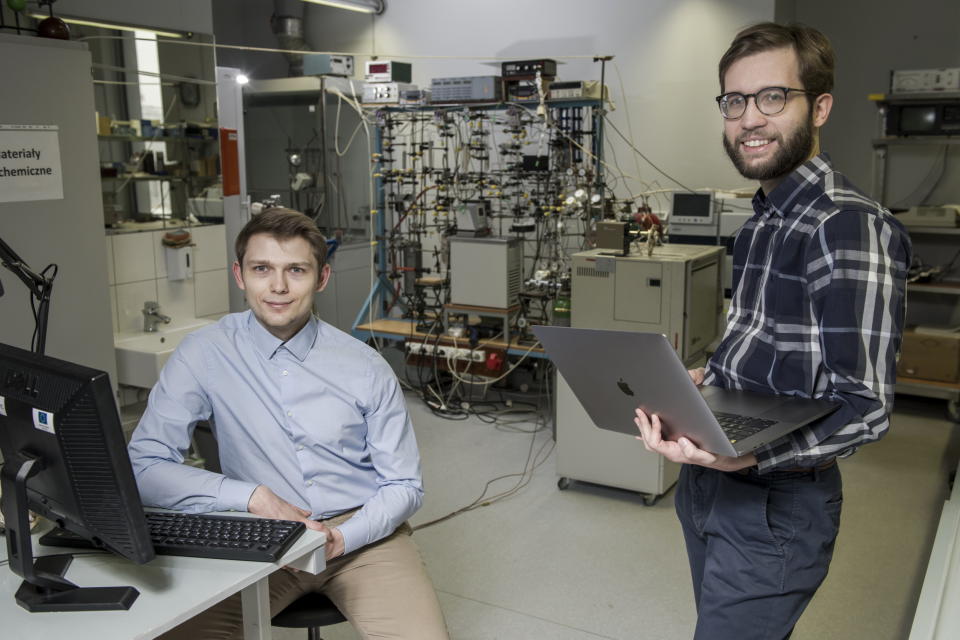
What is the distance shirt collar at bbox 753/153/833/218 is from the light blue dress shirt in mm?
909

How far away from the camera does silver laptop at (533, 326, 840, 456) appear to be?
4.04 ft

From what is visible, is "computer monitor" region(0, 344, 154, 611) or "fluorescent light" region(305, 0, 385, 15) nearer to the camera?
"computer monitor" region(0, 344, 154, 611)

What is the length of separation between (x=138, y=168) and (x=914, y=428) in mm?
4329

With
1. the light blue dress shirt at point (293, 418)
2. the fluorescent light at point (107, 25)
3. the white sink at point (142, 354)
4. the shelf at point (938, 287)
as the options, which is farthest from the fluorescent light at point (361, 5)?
the light blue dress shirt at point (293, 418)

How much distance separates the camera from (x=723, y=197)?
5.04 metres

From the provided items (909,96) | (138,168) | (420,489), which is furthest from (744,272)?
(909,96)

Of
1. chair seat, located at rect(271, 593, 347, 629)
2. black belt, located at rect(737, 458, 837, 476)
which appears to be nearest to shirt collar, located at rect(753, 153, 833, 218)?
black belt, located at rect(737, 458, 837, 476)

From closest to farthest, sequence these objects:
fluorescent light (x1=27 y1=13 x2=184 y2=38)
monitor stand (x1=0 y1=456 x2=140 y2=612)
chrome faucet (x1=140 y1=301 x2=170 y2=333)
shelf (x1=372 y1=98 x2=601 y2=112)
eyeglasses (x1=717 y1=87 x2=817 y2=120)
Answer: monitor stand (x1=0 y1=456 x2=140 y2=612)
eyeglasses (x1=717 y1=87 x2=817 y2=120)
fluorescent light (x1=27 y1=13 x2=184 y2=38)
chrome faucet (x1=140 y1=301 x2=170 y2=333)
shelf (x1=372 y1=98 x2=601 y2=112)

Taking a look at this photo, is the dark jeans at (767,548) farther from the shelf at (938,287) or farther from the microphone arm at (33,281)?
the shelf at (938,287)

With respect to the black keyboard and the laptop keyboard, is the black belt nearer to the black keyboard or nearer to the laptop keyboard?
the laptop keyboard

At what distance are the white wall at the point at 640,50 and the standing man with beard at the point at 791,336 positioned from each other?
13.0ft

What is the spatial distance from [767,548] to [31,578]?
1219mm

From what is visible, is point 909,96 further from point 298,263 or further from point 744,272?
point 298,263

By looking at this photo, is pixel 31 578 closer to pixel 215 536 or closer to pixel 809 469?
pixel 215 536
